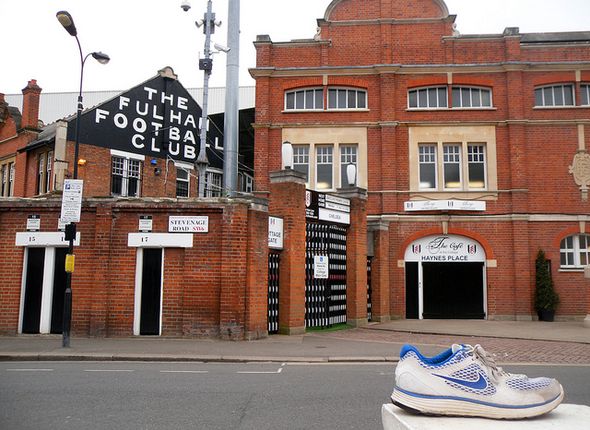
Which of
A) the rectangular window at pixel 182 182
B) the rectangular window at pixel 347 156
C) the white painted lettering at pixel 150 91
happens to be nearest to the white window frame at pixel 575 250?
the rectangular window at pixel 347 156

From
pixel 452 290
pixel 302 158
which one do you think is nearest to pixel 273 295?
pixel 302 158

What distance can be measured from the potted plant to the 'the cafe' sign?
20176 mm

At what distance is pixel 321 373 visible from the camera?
9.98 metres

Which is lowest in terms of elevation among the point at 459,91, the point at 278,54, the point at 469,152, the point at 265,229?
the point at 265,229

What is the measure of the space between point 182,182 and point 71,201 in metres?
19.3

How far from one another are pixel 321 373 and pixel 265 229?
A: 5.98m

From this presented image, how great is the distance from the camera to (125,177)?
29.6 meters

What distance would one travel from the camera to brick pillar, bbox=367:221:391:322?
20953 mm

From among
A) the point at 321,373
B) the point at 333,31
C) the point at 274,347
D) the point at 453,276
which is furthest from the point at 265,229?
the point at 333,31

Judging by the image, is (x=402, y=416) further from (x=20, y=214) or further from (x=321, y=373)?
(x=20, y=214)

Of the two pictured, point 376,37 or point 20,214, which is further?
point 376,37

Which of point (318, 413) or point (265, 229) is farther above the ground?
point (265, 229)

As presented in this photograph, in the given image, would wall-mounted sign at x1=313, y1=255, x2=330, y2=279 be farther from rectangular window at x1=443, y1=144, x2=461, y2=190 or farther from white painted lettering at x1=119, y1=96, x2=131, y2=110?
white painted lettering at x1=119, y1=96, x2=131, y2=110

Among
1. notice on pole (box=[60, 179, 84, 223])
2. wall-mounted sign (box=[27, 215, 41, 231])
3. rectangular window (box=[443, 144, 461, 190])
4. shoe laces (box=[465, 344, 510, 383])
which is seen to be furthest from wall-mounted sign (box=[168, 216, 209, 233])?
rectangular window (box=[443, 144, 461, 190])
